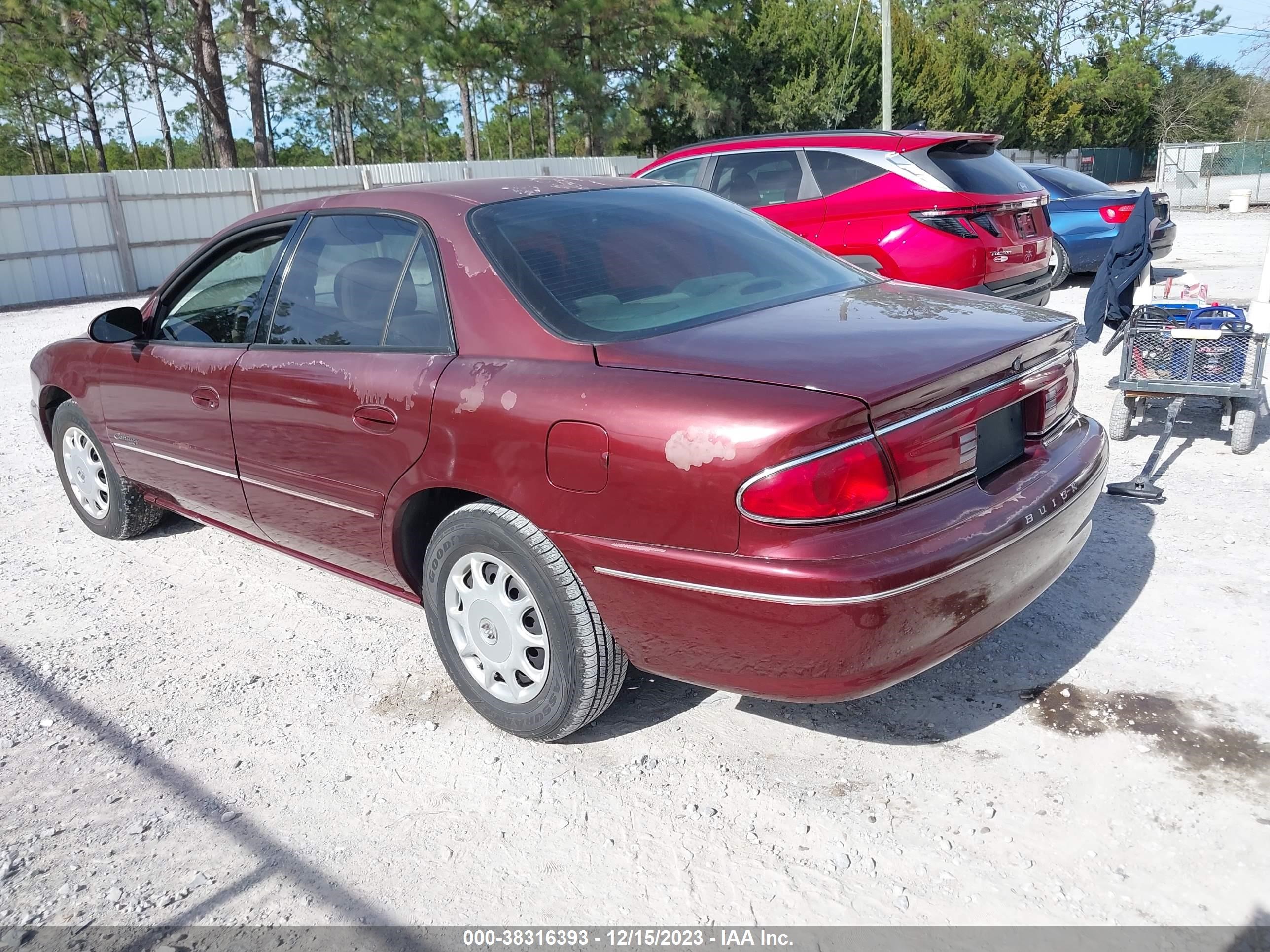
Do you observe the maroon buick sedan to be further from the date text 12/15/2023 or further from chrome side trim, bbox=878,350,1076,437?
the date text 12/15/2023

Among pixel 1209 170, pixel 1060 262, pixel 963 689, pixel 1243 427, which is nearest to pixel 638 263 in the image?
pixel 963 689

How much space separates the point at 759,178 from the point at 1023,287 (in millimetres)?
2181

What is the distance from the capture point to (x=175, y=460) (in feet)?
14.0

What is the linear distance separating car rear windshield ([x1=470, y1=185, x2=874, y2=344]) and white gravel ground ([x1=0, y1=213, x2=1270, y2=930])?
4.22 feet

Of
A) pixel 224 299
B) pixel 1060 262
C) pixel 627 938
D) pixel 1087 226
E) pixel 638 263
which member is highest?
pixel 638 263

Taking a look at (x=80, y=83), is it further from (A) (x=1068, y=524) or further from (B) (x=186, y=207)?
(A) (x=1068, y=524)

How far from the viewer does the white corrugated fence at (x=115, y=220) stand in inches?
674

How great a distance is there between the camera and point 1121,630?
3586 millimetres

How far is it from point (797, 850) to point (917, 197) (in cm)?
531

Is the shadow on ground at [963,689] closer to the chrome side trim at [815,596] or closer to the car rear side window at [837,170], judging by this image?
the chrome side trim at [815,596]

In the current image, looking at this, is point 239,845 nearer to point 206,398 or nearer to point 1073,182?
point 206,398

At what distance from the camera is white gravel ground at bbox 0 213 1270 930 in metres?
2.46

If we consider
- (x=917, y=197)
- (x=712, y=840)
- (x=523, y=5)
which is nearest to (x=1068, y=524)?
(x=712, y=840)

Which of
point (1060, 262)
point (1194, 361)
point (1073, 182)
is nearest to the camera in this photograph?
point (1194, 361)
